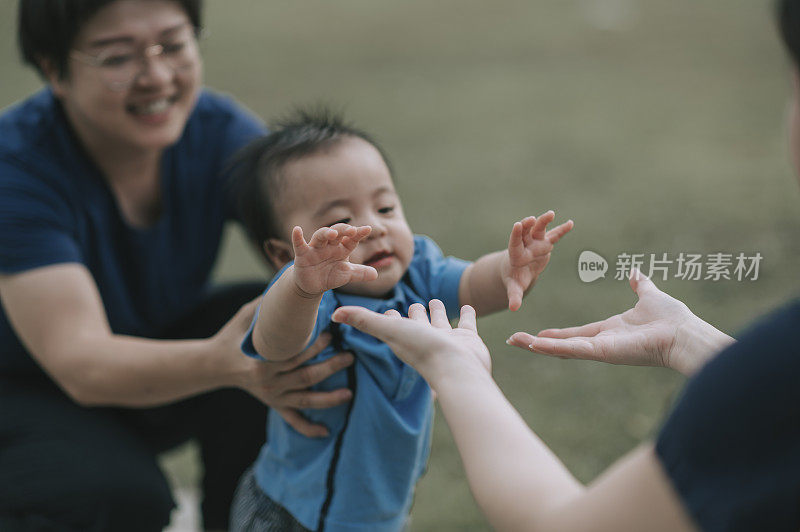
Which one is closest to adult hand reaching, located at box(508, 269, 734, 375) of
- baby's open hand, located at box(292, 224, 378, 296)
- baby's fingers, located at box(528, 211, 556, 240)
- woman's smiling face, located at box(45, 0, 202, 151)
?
baby's fingers, located at box(528, 211, 556, 240)

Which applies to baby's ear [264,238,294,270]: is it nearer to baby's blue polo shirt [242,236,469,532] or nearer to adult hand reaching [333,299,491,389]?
baby's blue polo shirt [242,236,469,532]

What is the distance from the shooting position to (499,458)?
1.02 m

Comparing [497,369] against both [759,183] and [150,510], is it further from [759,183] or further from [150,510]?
[759,183]

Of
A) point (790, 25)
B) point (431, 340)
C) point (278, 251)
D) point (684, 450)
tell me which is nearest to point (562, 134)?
point (278, 251)

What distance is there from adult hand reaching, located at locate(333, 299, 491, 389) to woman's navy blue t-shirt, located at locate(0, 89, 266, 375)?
804 millimetres

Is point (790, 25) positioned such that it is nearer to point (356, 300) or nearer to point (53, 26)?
point (356, 300)

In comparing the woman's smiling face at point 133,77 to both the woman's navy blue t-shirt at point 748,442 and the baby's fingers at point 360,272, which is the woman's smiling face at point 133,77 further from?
the woman's navy blue t-shirt at point 748,442

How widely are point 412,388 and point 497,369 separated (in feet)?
4.60

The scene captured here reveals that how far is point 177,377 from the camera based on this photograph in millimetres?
1699

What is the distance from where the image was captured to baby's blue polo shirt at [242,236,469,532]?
1.45 meters

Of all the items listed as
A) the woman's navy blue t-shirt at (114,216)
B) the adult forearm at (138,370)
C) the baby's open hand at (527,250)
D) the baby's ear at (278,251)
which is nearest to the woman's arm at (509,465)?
the baby's open hand at (527,250)

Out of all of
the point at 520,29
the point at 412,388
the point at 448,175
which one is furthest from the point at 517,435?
the point at 520,29

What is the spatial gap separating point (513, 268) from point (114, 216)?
105 cm

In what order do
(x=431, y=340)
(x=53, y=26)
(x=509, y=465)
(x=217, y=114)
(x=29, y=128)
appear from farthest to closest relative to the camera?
(x=217, y=114)
(x=29, y=128)
(x=53, y=26)
(x=431, y=340)
(x=509, y=465)
